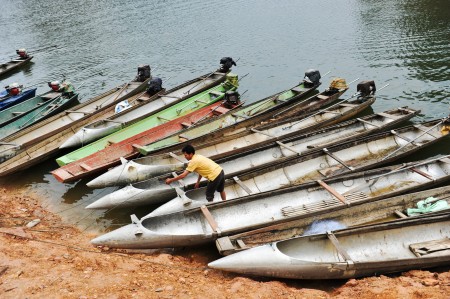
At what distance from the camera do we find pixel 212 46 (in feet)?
91.5

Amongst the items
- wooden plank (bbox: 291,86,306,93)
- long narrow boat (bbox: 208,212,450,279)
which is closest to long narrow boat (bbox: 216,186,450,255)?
long narrow boat (bbox: 208,212,450,279)

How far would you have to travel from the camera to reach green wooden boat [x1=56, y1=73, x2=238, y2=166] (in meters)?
14.3

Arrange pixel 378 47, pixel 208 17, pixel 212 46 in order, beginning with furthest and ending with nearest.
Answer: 1. pixel 208 17
2. pixel 212 46
3. pixel 378 47

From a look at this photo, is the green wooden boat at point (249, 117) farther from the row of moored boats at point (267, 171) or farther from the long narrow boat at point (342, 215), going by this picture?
the long narrow boat at point (342, 215)

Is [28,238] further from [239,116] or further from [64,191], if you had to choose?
[239,116]

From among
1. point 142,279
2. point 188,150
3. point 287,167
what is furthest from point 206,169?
point 287,167

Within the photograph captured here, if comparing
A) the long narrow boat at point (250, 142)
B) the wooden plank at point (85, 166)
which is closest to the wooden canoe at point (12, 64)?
the wooden plank at point (85, 166)

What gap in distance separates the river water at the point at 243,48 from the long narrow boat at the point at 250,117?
2.22m

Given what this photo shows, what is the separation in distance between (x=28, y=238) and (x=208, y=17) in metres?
27.7

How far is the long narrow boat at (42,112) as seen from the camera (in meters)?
17.4

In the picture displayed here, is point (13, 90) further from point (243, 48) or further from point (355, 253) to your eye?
point (355, 253)

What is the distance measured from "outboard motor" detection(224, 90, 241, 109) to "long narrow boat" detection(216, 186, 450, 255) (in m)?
7.87

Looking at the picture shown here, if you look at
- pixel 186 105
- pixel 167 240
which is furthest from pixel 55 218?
pixel 186 105

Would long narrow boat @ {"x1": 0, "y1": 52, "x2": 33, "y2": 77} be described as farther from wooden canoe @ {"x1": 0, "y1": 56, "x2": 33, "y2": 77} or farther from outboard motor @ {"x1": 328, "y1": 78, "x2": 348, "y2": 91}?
outboard motor @ {"x1": 328, "y1": 78, "x2": 348, "y2": 91}
